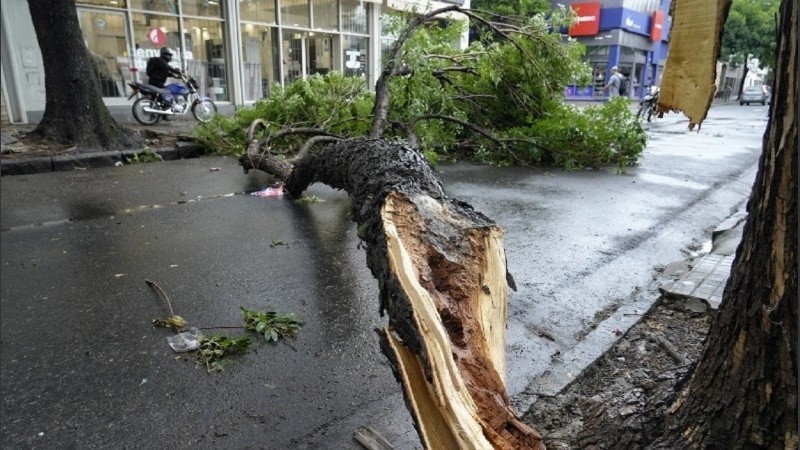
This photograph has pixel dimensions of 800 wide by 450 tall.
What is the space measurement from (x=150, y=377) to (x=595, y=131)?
723 cm

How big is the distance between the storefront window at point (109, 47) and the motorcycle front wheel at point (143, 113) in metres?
1.74

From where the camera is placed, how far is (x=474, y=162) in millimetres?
8844

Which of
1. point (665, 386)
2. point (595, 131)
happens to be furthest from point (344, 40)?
point (665, 386)

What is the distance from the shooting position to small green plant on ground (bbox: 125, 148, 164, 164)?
839 cm

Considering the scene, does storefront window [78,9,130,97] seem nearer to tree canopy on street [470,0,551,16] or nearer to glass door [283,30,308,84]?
glass door [283,30,308,84]

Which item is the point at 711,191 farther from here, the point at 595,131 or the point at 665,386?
Result: the point at 665,386

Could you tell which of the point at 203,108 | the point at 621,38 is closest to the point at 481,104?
the point at 203,108

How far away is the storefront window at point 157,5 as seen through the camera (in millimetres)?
12602

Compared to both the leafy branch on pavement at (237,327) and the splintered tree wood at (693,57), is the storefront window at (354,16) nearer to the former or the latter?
the leafy branch on pavement at (237,327)

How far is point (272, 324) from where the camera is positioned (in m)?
2.95

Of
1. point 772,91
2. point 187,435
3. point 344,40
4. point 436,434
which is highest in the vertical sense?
point 344,40

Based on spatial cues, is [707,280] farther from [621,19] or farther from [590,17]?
[590,17]

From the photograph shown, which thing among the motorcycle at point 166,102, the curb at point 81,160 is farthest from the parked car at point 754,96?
the curb at point 81,160

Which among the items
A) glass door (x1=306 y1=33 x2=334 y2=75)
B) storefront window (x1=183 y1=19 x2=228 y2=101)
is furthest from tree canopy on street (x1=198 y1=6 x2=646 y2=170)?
glass door (x1=306 y1=33 x2=334 y2=75)
